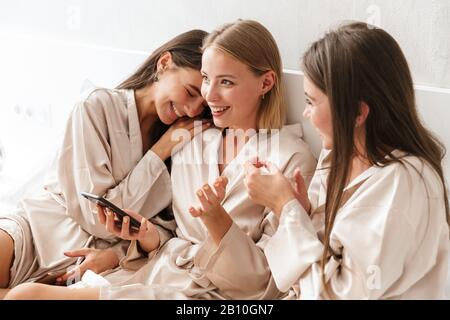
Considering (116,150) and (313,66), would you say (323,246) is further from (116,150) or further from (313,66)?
(116,150)

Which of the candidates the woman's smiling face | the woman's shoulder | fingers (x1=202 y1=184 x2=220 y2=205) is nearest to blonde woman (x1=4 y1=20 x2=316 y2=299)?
fingers (x1=202 y1=184 x2=220 y2=205)

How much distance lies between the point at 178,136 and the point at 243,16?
391 millimetres

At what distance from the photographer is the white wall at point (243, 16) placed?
1.60 m

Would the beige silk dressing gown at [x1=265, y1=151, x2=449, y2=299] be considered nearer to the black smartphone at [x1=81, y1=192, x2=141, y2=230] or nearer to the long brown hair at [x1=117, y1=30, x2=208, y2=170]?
the black smartphone at [x1=81, y1=192, x2=141, y2=230]

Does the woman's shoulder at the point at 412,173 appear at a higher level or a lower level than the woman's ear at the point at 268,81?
lower

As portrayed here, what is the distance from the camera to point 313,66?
1.42 meters

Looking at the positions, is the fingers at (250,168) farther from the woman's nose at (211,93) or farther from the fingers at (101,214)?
the fingers at (101,214)

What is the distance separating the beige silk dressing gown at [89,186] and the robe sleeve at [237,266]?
1.11 feet

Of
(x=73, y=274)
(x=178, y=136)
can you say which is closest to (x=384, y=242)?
(x=178, y=136)

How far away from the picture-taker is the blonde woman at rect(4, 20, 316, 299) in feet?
Answer: 5.12

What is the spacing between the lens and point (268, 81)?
171 cm

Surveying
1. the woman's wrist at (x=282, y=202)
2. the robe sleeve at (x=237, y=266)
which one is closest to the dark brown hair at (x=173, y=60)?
the robe sleeve at (x=237, y=266)

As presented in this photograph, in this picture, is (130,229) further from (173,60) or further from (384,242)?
(384,242)
